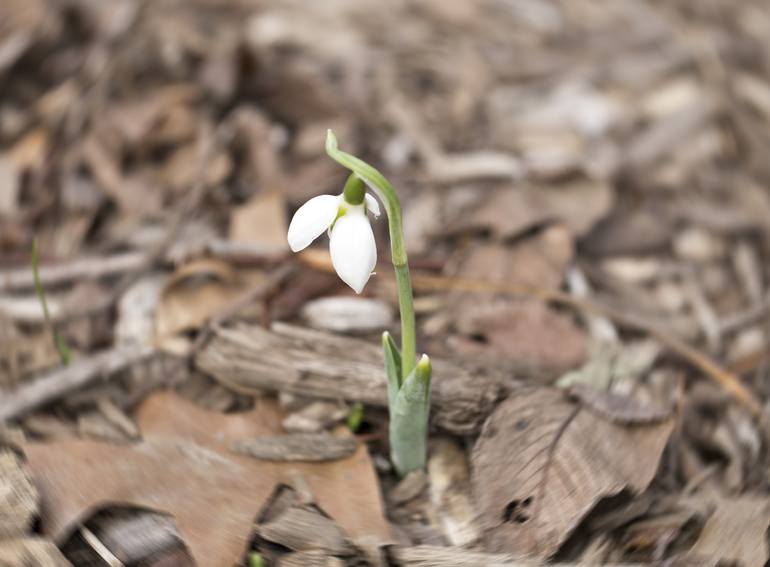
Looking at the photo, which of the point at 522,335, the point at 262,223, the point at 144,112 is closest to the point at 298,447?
the point at 522,335

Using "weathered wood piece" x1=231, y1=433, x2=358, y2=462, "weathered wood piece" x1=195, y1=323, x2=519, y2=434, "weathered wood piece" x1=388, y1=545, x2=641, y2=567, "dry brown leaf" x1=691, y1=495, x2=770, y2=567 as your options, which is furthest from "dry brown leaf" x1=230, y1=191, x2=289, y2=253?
"dry brown leaf" x1=691, y1=495, x2=770, y2=567

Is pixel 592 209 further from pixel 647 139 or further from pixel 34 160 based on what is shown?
pixel 34 160

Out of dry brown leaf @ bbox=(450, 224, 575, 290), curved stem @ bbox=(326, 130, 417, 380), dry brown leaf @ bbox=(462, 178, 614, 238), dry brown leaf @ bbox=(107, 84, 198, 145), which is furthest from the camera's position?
dry brown leaf @ bbox=(107, 84, 198, 145)

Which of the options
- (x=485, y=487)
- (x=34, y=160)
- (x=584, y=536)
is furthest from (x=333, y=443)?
(x=34, y=160)

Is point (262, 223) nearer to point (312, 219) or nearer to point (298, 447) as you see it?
point (298, 447)

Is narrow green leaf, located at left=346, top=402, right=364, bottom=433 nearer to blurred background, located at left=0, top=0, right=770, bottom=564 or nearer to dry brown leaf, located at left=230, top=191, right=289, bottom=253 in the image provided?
blurred background, located at left=0, top=0, right=770, bottom=564

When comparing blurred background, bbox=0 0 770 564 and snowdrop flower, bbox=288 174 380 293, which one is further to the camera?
blurred background, bbox=0 0 770 564
